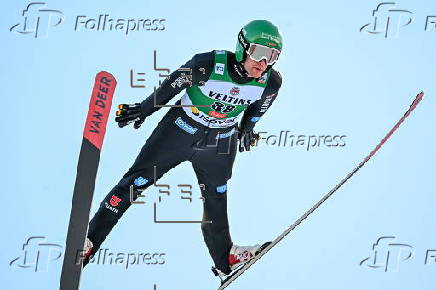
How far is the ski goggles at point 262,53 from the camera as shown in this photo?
17.2 ft

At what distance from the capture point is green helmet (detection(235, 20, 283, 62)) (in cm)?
523

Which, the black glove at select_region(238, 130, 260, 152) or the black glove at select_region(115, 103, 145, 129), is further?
the black glove at select_region(238, 130, 260, 152)

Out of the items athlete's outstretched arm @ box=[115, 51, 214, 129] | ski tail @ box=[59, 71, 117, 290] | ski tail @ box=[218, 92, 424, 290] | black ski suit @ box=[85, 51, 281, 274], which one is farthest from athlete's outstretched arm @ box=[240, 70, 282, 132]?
ski tail @ box=[59, 71, 117, 290]

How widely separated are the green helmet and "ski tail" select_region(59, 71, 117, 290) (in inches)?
34.4

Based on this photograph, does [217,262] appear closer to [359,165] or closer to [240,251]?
[240,251]

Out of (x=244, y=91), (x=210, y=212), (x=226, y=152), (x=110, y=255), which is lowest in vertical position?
(x=110, y=255)

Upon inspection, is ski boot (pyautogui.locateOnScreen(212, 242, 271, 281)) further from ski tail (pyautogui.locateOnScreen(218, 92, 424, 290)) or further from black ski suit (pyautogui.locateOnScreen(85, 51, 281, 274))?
black ski suit (pyautogui.locateOnScreen(85, 51, 281, 274))

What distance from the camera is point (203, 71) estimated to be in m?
5.39

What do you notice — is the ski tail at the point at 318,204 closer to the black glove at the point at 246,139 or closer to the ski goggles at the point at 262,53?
the black glove at the point at 246,139

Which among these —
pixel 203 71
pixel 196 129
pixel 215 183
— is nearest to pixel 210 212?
pixel 215 183

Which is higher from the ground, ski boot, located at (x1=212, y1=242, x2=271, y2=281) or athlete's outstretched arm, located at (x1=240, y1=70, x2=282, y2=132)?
athlete's outstretched arm, located at (x1=240, y1=70, x2=282, y2=132)

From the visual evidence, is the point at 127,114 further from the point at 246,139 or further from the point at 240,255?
the point at 240,255

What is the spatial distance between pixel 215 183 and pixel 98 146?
103cm

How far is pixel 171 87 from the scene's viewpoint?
5.46 m
